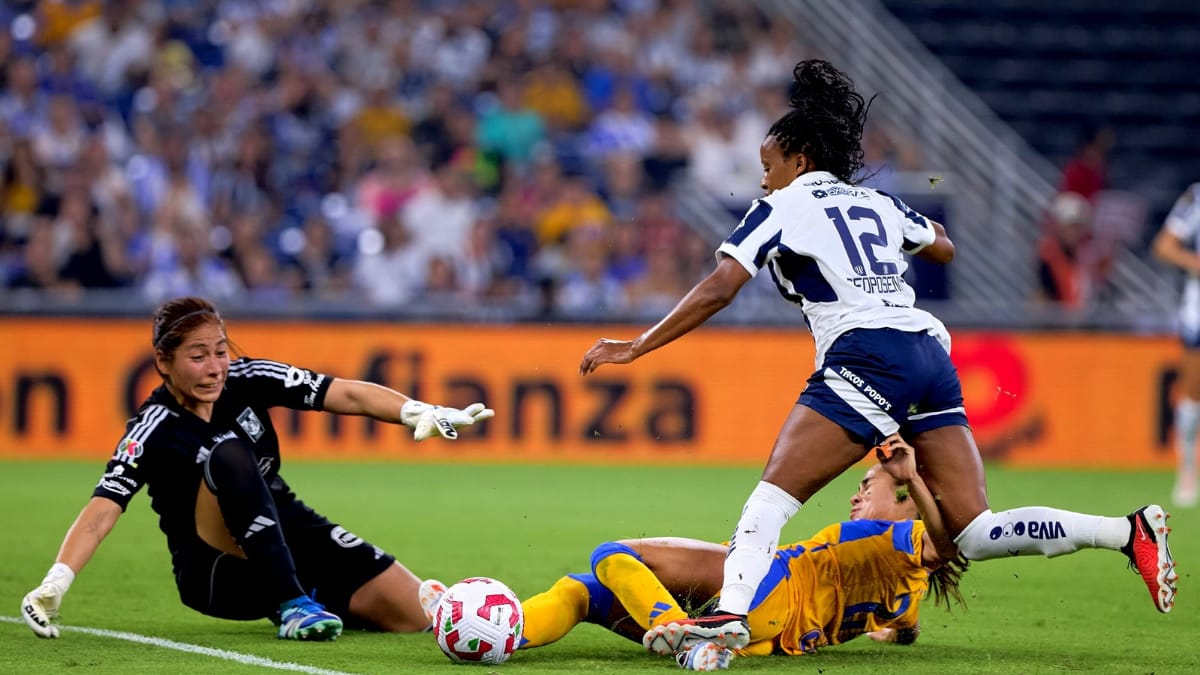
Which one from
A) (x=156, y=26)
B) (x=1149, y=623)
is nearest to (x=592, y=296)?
(x=156, y=26)

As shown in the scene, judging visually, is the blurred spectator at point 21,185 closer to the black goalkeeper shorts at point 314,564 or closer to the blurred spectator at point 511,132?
the blurred spectator at point 511,132

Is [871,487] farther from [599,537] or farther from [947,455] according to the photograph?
[599,537]

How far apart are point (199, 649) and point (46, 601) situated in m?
0.59

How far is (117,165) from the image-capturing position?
55.2ft

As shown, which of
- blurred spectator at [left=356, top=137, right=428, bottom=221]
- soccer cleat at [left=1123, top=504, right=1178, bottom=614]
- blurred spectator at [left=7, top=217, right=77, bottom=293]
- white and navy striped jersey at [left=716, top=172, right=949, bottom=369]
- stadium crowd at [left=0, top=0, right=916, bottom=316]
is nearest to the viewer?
soccer cleat at [left=1123, top=504, right=1178, bottom=614]

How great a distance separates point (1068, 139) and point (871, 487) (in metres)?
15.4

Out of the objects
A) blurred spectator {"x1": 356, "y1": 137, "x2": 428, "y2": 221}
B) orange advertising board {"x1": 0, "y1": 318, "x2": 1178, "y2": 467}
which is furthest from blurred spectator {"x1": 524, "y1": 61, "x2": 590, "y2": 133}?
orange advertising board {"x1": 0, "y1": 318, "x2": 1178, "y2": 467}

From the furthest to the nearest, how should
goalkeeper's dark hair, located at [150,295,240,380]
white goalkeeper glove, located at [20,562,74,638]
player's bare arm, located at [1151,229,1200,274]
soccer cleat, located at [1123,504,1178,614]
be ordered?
player's bare arm, located at [1151,229,1200,274]
goalkeeper's dark hair, located at [150,295,240,380]
white goalkeeper glove, located at [20,562,74,638]
soccer cleat, located at [1123,504,1178,614]

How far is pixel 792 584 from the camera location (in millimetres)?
5914

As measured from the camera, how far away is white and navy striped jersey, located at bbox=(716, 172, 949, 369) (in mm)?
5891

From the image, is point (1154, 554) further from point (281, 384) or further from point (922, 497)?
A: point (281, 384)

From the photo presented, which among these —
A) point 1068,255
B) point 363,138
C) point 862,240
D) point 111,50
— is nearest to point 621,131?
point 363,138

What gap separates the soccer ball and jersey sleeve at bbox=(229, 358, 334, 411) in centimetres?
103

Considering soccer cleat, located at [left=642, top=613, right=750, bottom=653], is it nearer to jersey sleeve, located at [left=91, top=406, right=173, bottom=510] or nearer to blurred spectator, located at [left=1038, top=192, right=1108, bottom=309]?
jersey sleeve, located at [left=91, top=406, right=173, bottom=510]
